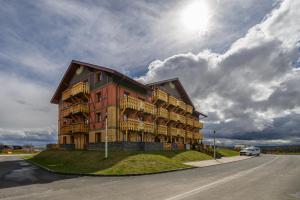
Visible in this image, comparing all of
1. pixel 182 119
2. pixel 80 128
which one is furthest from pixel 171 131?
pixel 80 128

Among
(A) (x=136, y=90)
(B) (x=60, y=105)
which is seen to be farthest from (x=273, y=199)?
(B) (x=60, y=105)

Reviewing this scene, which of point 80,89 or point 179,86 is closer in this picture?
point 80,89

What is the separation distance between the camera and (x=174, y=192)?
11.1 metres

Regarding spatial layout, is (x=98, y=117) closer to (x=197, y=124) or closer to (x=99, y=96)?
(x=99, y=96)

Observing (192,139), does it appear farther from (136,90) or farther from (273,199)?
(273,199)

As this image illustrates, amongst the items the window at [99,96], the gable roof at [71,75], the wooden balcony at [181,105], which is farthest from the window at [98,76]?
the wooden balcony at [181,105]

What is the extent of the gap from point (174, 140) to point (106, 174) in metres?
28.0

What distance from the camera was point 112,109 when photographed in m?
29.8

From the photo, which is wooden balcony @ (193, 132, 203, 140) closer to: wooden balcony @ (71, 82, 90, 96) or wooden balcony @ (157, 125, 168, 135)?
wooden balcony @ (157, 125, 168, 135)

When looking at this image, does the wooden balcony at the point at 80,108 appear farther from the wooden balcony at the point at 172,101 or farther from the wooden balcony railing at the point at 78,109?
the wooden balcony at the point at 172,101

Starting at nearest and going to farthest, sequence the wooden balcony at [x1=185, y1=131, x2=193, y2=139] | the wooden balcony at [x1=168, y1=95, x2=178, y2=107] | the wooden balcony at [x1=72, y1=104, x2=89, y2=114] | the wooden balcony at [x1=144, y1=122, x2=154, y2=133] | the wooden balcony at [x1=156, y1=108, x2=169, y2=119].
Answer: the wooden balcony at [x1=144, y1=122, x2=154, y2=133], the wooden balcony at [x1=72, y1=104, x2=89, y2=114], the wooden balcony at [x1=156, y1=108, x2=169, y2=119], the wooden balcony at [x1=168, y1=95, x2=178, y2=107], the wooden balcony at [x1=185, y1=131, x2=193, y2=139]

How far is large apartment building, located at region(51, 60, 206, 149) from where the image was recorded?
97.9 ft

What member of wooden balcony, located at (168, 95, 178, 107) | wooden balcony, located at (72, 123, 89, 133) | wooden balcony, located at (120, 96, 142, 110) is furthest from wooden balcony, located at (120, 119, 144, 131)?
wooden balcony, located at (168, 95, 178, 107)

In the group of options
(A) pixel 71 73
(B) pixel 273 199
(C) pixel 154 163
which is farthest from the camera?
(A) pixel 71 73
